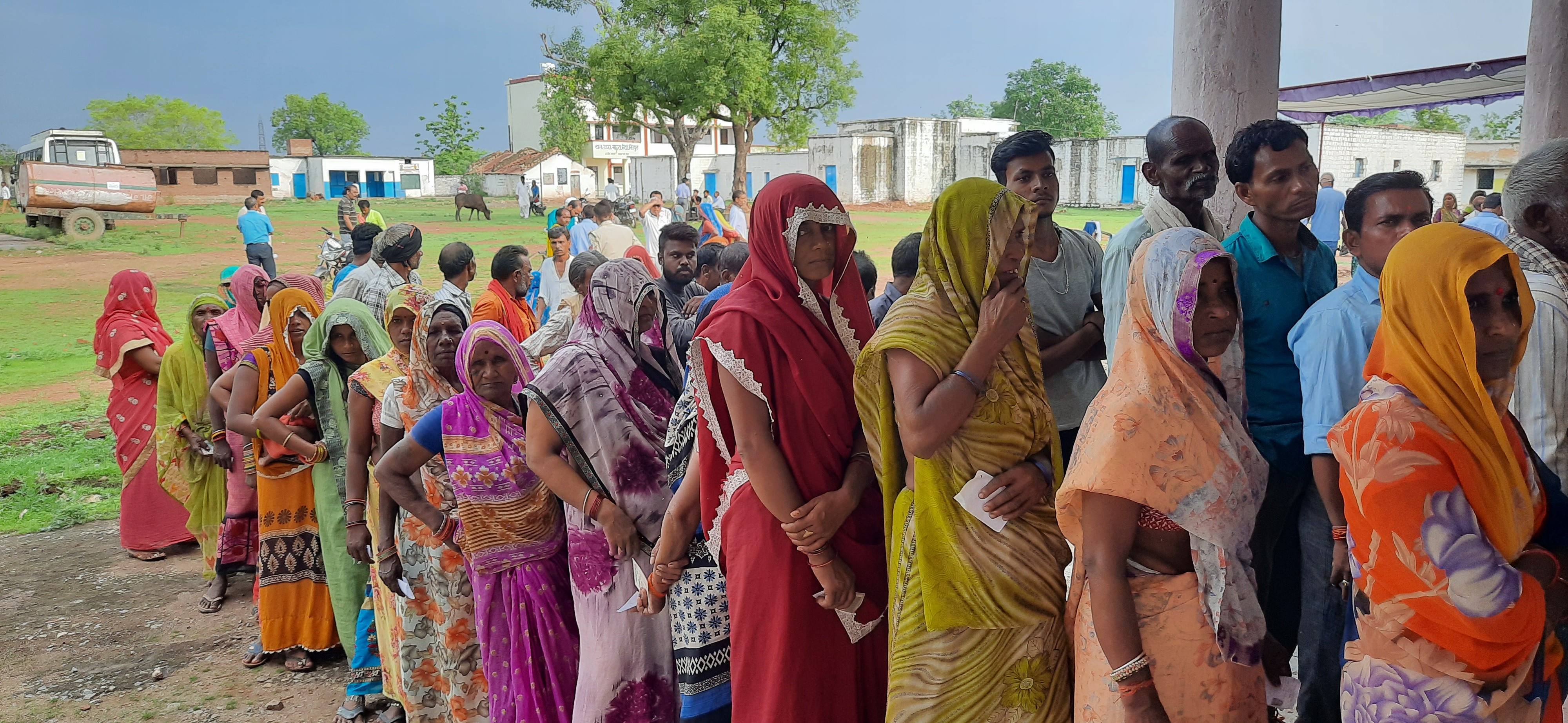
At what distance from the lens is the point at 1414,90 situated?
471 inches

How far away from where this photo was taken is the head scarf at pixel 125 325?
6.06 meters

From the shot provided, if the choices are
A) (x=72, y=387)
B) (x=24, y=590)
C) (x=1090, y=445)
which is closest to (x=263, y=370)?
(x=24, y=590)

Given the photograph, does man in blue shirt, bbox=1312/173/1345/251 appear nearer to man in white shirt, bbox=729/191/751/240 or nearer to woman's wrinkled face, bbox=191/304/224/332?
man in white shirt, bbox=729/191/751/240

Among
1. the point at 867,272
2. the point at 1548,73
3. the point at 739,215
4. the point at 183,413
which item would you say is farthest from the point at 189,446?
the point at 739,215

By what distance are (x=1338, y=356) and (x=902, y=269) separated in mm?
2152

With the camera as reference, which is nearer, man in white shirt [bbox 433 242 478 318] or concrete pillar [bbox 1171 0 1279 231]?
concrete pillar [bbox 1171 0 1279 231]

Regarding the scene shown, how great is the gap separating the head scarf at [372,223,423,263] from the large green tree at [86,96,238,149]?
8098cm

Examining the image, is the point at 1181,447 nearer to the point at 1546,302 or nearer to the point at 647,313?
the point at 1546,302

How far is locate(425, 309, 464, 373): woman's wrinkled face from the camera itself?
344 centimetres

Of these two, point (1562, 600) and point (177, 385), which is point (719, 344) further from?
point (177, 385)

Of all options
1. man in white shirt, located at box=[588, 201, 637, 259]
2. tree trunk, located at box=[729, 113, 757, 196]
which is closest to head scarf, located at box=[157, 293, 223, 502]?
man in white shirt, located at box=[588, 201, 637, 259]

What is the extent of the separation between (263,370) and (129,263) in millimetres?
22168

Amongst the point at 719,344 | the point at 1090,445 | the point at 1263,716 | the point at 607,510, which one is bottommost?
the point at 1263,716

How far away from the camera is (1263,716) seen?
6.69 ft
